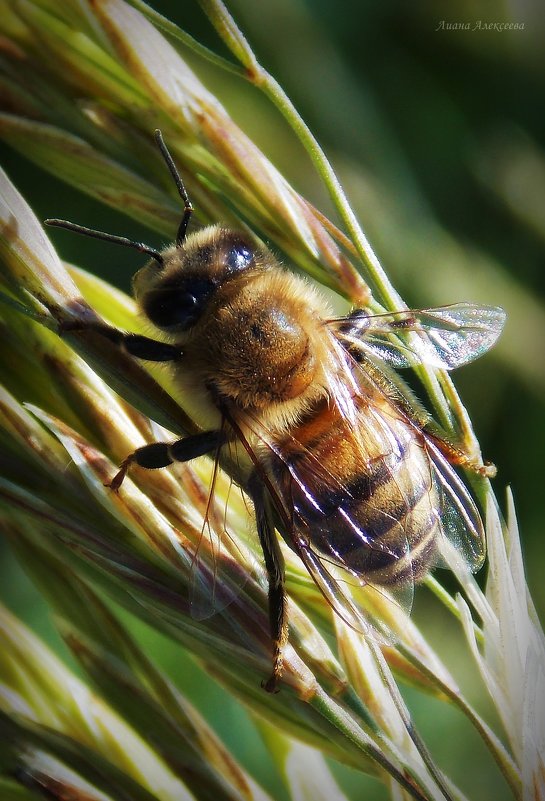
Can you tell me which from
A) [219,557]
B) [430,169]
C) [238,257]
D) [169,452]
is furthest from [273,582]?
[430,169]

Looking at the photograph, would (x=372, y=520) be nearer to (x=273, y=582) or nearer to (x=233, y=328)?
(x=273, y=582)

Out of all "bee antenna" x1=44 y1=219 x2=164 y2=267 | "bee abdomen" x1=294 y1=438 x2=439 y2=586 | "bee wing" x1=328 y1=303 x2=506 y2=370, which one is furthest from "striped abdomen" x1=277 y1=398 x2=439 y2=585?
"bee antenna" x1=44 y1=219 x2=164 y2=267

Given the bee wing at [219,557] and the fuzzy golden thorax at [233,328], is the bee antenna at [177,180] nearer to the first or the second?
the fuzzy golden thorax at [233,328]

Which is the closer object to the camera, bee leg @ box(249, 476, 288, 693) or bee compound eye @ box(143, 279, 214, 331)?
bee leg @ box(249, 476, 288, 693)

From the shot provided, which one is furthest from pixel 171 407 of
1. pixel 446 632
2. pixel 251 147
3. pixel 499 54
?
pixel 499 54

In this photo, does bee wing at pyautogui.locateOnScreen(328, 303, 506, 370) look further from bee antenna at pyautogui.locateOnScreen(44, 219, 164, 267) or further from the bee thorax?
bee antenna at pyautogui.locateOnScreen(44, 219, 164, 267)

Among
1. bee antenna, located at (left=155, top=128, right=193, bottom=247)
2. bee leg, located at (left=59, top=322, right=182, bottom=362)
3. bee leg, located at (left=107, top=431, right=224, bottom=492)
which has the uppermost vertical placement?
bee antenna, located at (left=155, top=128, right=193, bottom=247)

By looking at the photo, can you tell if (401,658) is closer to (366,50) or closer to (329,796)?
(329,796)
